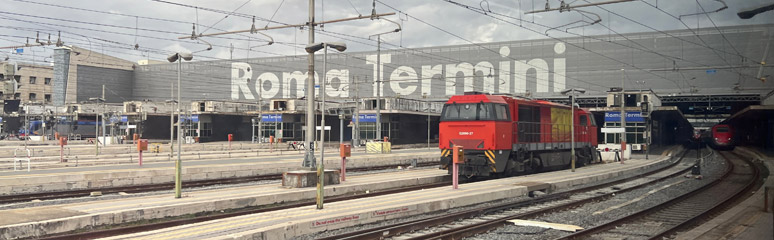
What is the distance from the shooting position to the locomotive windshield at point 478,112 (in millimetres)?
21859

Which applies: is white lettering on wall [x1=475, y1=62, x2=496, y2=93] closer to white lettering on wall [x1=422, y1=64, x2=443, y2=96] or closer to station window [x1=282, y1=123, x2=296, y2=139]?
white lettering on wall [x1=422, y1=64, x2=443, y2=96]

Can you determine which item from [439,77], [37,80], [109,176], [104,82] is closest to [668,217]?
[109,176]

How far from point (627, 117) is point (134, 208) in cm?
4942

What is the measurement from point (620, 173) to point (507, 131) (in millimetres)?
8985

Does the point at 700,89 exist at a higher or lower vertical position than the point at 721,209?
higher

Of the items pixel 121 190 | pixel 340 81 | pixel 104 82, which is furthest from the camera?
pixel 104 82

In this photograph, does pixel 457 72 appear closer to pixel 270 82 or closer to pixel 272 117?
pixel 272 117

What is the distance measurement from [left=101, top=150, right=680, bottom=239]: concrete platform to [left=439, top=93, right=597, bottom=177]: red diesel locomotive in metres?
1.71

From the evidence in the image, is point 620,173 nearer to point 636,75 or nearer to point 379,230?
point 379,230

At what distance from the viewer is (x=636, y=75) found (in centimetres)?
7475

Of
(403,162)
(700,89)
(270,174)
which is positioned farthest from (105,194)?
(700,89)

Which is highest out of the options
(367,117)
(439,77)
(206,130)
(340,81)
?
(340,81)

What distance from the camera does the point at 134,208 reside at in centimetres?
1402

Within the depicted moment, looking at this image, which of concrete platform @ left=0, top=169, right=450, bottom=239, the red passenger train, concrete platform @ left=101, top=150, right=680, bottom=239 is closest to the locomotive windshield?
concrete platform @ left=101, top=150, right=680, bottom=239
